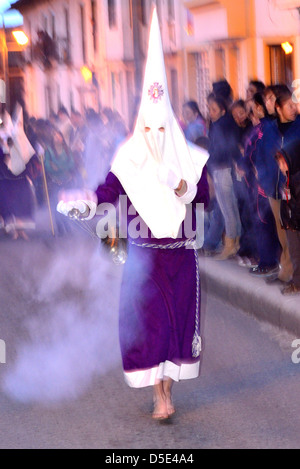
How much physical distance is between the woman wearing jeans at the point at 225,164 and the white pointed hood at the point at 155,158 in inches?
199

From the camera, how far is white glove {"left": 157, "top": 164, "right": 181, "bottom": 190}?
6074 mm

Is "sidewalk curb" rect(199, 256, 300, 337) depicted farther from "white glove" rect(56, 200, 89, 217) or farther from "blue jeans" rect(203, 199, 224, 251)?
"white glove" rect(56, 200, 89, 217)

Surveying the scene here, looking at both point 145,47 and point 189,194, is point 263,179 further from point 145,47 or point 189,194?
point 145,47

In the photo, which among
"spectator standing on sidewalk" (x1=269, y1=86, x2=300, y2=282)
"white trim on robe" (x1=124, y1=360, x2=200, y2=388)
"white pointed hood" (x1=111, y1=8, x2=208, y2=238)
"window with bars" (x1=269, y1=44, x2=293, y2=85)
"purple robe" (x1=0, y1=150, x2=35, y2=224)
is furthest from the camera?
A: "window with bars" (x1=269, y1=44, x2=293, y2=85)

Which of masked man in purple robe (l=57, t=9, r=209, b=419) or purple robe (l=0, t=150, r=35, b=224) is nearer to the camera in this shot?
masked man in purple robe (l=57, t=9, r=209, b=419)

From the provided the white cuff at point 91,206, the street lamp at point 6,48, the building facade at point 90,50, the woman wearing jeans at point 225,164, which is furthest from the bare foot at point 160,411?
the street lamp at point 6,48

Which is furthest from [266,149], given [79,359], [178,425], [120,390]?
[178,425]

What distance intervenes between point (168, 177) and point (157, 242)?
467mm

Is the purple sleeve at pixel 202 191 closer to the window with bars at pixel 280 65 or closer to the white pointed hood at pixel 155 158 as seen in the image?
the white pointed hood at pixel 155 158

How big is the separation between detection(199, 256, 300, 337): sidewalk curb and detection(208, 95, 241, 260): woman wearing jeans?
0.33 metres

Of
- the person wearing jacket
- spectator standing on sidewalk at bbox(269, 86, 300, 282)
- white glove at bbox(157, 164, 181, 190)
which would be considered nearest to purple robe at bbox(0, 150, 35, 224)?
spectator standing on sidewalk at bbox(269, 86, 300, 282)

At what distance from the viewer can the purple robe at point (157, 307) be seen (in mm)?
6355
